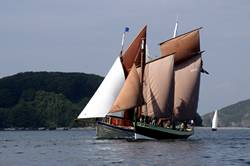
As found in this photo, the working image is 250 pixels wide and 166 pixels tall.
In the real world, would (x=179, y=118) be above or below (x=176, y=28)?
below

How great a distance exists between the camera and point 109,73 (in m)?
105

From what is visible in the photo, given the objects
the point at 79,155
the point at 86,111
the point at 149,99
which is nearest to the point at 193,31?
the point at 149,99

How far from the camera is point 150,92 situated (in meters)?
106

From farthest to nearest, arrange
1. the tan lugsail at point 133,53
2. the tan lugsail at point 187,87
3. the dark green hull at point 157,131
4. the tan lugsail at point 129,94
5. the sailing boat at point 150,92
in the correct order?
the tan lugsail at point 187,87
the tan lugsail at point 133,53
the dark green hull at point 157,131
the sailing boat at point 150,92
the tan lugsail at point 129,94

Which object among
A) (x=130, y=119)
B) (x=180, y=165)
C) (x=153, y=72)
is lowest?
(x=180, y=165)

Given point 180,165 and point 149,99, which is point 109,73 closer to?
point 149,99

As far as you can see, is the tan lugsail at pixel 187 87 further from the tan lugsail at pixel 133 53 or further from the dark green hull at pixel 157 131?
the tan lugsail at pixel 133 53

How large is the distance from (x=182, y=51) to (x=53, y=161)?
44333mm

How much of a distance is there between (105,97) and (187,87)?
13.4 meters

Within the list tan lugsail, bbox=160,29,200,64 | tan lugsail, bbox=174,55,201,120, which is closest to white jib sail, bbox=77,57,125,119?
tan lugsail, bbox=160,29,200,64

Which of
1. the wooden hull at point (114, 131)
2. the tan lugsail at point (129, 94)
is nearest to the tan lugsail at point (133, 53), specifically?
the tan lugsail at point (129, 94)

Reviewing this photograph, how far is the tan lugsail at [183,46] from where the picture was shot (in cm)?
10919

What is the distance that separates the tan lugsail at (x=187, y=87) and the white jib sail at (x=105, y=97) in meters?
9.60

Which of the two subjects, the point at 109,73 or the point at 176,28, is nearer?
the point at 109,73
